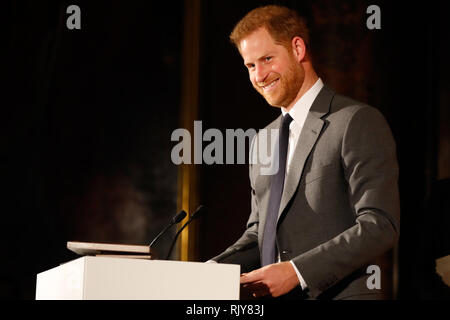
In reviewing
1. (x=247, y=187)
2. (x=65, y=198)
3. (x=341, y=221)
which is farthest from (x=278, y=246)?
(x=65, y=198)

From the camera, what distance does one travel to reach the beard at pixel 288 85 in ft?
9.82

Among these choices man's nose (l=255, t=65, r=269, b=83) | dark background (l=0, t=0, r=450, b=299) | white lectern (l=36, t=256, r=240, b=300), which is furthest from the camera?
dark background (l=0, t=0, r=450, b=299)

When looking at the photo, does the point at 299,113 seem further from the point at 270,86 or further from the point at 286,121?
the point at 270,86

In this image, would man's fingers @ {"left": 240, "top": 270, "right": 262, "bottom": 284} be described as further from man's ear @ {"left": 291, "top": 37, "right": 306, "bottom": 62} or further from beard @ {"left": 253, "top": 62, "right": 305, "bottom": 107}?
man's ear @ {"left": 291, "top": 37, "right": 306, "bottom": 62}

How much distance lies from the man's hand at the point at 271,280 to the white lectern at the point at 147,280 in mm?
229

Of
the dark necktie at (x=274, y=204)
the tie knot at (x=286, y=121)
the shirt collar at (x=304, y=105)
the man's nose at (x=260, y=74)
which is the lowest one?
the dark necktie at (x=274, y=204)

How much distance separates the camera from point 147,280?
6.44 ft

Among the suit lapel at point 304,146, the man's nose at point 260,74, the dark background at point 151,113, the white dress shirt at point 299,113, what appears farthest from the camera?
the dark background at point 151,113

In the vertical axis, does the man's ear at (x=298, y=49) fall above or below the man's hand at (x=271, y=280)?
above

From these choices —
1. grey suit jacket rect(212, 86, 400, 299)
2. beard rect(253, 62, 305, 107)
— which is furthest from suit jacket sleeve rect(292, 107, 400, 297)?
beard rect(253, 62, 305, 107)

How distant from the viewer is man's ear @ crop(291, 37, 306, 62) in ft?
10.0

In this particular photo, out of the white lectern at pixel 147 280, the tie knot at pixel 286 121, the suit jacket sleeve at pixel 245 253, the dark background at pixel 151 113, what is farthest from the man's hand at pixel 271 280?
the dark background at pixel 151 113

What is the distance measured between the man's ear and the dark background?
2.92 feet

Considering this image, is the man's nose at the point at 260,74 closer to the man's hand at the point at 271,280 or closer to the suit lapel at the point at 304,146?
the suit lapel at the point at 304,146
